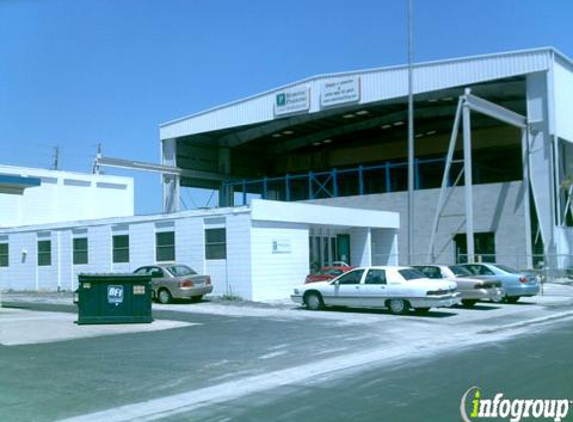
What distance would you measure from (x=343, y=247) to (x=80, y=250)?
40.3 ft

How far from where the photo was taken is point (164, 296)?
2539 cm

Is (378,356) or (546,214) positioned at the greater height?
(546,214)

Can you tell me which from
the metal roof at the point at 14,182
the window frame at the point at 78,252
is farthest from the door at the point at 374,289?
the window frame at the point at 78,252

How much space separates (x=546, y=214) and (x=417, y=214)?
326 inches

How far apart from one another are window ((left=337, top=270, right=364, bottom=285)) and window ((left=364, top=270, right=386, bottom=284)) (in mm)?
324

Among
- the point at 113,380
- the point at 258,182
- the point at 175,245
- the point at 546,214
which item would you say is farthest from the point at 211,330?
the point at 258,182

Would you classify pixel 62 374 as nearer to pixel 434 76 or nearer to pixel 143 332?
pixel 143 332

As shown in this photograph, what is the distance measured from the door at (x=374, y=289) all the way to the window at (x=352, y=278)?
0.99 ft

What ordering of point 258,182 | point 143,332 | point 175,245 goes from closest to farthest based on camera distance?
point 143,332
point 175,245
point 258,182

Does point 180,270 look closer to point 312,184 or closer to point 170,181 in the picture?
point 170,181

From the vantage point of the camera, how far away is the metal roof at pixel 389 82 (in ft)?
128

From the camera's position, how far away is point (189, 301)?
85.6 feet

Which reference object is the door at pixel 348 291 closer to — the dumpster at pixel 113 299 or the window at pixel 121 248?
the dumpster at pixel 113 299

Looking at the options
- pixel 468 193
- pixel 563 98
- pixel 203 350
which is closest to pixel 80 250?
pixel 468 193
